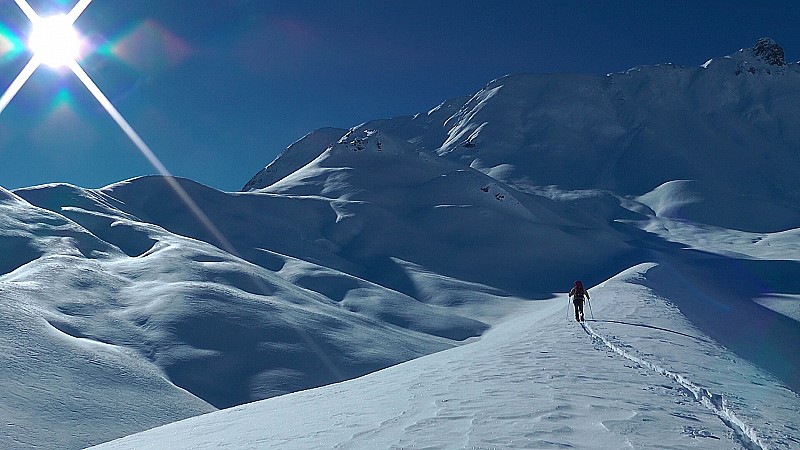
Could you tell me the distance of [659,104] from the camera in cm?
15762

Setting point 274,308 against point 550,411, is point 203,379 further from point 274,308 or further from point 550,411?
point 550,411

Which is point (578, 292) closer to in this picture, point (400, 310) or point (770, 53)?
point (400, 310)

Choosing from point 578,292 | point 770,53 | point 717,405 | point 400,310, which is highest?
point 770,53

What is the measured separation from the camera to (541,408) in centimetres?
730

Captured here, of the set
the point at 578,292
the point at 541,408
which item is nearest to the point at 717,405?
the point at 541,408

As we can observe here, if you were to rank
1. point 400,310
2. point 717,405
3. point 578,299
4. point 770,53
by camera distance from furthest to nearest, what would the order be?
point 770,53, point 400,310, point 578,299, point 717,405

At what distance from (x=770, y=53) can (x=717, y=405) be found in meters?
207

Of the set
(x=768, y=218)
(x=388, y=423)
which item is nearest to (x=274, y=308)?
(x=388, y=423)

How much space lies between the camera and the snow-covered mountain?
8047 millimetres

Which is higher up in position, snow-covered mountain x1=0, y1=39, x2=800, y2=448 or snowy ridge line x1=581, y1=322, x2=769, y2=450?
snow-covered mountain x1=0, y1=39, x2=800, y2=448

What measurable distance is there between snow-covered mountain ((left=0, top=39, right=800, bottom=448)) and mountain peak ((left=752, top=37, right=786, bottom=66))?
2746 inches

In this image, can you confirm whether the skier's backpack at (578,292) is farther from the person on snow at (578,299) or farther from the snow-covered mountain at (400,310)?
the snow-covered mountain at (400,310)

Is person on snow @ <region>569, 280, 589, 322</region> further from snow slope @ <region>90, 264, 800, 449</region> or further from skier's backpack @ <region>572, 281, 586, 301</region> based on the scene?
snow slope @ <region>90, 264, 800, 449</region>

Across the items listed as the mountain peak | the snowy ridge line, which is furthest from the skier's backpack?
the mountain peak
